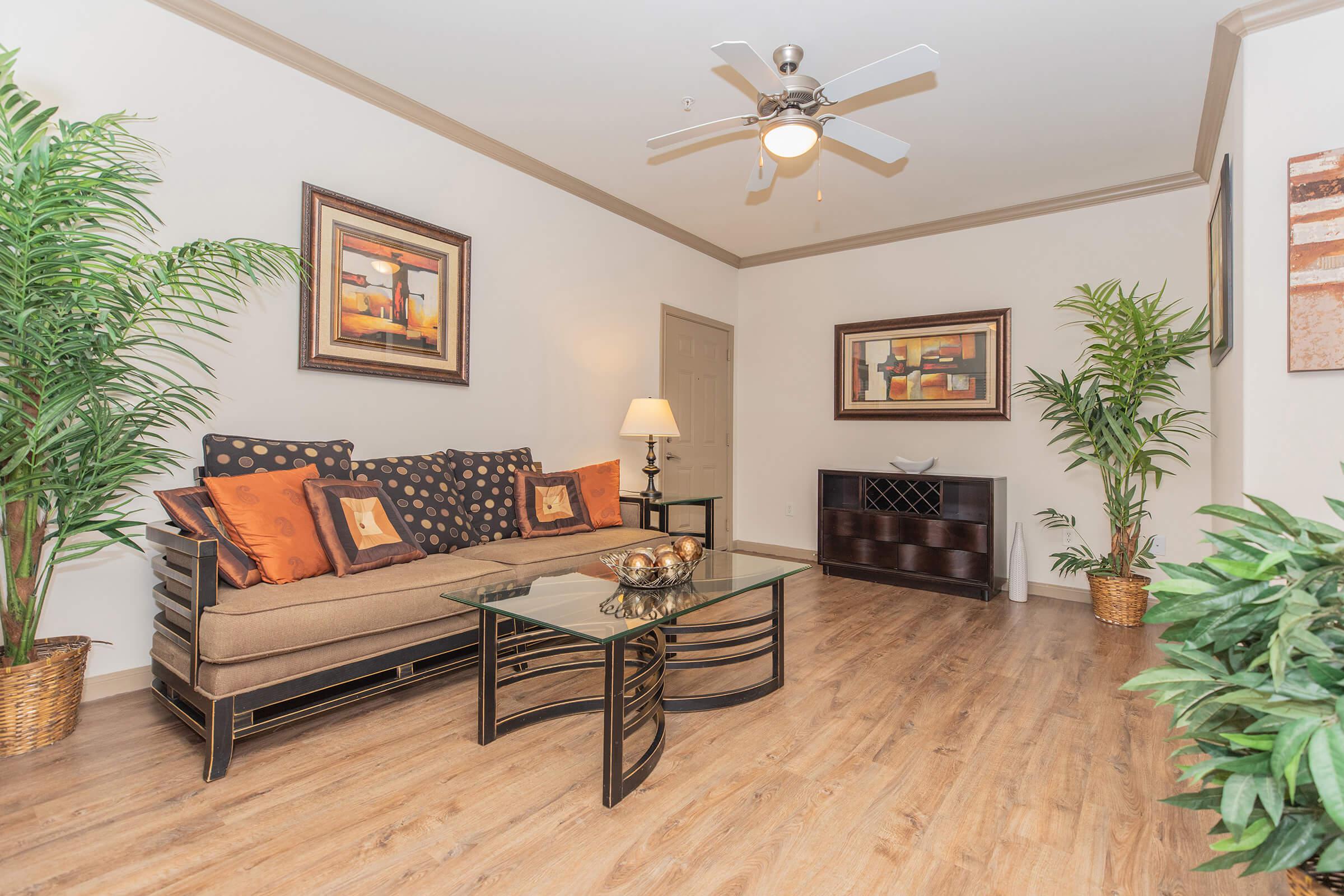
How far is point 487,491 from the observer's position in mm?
3438

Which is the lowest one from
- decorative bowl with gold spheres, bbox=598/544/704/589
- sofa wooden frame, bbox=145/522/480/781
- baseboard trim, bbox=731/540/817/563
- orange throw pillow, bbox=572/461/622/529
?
baseboard trim, bbox=731/540/817/563

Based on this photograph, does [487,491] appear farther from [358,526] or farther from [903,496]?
[903,496]

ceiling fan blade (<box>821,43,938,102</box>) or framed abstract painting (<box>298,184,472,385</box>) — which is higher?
ceiling fan blade (<box>821,43,938,102</box>)

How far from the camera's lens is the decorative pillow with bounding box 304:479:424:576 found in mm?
2449

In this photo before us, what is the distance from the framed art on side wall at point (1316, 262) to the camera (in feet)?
7.72

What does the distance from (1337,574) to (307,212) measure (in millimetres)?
3550

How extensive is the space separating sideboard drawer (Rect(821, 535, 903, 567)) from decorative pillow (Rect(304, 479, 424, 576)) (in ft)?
10.4

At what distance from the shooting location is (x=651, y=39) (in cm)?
278

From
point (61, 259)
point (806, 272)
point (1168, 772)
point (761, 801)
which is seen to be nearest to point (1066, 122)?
point (806, 272)

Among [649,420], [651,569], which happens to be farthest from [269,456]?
[649,420]

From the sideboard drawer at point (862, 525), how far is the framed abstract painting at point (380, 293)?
9.47 feet

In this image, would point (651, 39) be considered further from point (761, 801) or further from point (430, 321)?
point (761, 801)

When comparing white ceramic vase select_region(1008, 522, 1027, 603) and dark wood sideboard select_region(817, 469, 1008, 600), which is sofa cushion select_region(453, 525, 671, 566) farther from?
white ceramic vase select_region(1008, 522, 1027, 603)

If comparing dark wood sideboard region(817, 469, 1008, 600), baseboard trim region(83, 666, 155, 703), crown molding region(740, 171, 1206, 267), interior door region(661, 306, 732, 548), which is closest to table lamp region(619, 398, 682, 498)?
interior door region(661, 306, 732, 548)
